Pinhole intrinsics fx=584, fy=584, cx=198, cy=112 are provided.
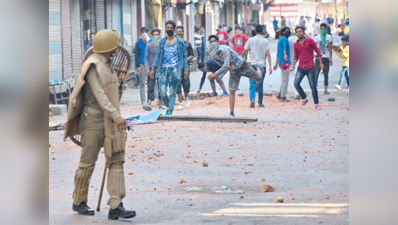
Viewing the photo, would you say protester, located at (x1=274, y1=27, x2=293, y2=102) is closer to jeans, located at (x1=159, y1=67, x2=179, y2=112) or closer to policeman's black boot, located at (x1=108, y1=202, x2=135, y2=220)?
jeans, located at (x1=159, y1=67, x2=179, y2=112)

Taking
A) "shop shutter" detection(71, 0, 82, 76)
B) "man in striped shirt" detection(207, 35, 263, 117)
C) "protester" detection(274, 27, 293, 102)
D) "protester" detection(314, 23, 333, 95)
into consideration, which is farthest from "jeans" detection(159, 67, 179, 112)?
"shop shutter" detection(71, 0, 82, 76)

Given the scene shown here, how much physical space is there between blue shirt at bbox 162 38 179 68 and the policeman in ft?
21.7

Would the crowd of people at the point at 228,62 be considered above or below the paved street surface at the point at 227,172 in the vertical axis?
above

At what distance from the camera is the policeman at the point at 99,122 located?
17.1ft

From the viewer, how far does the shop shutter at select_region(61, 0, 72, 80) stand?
15991 mm

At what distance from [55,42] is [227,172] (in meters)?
9.24

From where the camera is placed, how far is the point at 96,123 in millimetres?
5344

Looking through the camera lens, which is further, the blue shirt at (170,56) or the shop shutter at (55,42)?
the shop shutter at (55,42)

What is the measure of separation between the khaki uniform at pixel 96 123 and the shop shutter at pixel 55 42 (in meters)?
9.98

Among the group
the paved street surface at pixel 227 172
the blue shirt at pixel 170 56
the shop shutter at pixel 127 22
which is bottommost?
the paved street surface at pixel 227 172

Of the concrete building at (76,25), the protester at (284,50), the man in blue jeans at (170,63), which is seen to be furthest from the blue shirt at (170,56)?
the concrete building at (76,25)

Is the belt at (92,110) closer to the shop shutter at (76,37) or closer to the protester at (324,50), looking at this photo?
the protester at (324,50)
